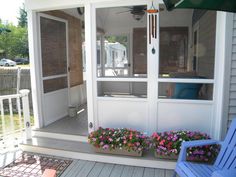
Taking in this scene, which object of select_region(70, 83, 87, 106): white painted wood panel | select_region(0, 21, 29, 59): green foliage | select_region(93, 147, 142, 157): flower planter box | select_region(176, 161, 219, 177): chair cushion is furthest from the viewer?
select_region(0, 21, 29, 59): green foliage

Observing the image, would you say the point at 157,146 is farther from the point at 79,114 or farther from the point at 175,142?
the point at 79,114

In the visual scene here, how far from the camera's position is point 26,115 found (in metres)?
3.74

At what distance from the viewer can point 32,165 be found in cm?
312

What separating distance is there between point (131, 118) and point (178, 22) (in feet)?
10.5

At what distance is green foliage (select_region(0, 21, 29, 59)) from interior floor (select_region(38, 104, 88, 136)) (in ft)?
78.5

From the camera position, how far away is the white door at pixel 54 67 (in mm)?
4164

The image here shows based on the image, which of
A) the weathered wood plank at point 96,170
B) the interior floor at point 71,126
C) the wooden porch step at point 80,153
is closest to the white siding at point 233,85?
the wooden porch step at point 80,153

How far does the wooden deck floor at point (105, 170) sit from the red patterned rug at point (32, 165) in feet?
0.38

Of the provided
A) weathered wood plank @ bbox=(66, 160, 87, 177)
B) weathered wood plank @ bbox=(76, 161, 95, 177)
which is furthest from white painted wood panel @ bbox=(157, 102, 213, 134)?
weathered wood plank @ bbox=(66, 160, 87, 177)

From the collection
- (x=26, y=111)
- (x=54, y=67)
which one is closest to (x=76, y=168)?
(x=26, y=111)

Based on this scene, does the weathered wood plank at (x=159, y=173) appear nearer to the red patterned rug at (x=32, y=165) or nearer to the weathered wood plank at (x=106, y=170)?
the weathered wood plank at (x=106, y=170)

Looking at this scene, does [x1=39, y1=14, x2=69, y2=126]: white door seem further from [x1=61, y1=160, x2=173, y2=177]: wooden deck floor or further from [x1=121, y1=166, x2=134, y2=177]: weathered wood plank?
[x1=121, y1=166, x2=134, y2=177]: weathered wood plank

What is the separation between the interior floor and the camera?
3854 mm

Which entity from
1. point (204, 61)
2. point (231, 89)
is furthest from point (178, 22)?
point (231, 89)
